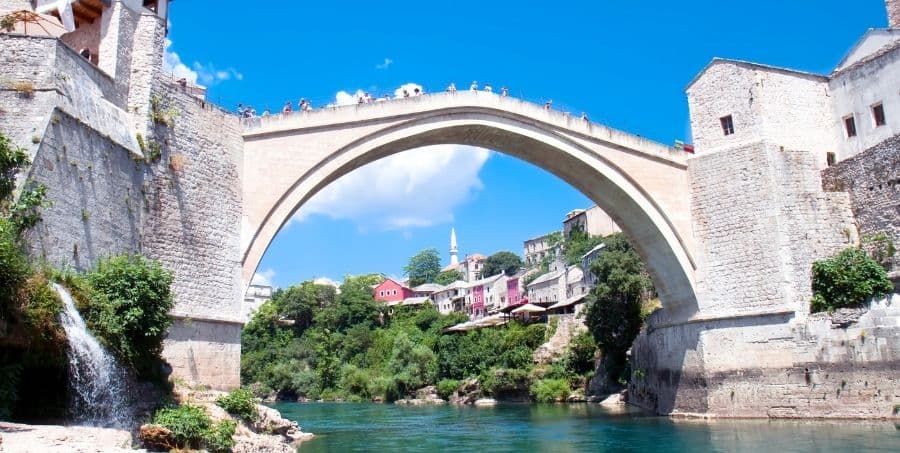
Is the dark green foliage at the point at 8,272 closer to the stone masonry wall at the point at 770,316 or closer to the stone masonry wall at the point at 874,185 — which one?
the stone masonry wall at the point at 770,316

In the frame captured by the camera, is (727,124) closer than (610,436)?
No

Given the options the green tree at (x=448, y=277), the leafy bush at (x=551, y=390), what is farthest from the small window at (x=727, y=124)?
the green tree at (x=448, y=277)

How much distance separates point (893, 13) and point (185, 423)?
2050 cm

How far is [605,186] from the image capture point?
18.5 meters

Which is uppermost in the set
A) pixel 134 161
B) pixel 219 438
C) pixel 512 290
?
pixel 512 290

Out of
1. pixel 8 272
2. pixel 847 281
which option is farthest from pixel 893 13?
pixel 8 272

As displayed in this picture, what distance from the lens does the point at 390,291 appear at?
219 ft

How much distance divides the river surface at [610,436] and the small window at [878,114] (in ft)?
23.0

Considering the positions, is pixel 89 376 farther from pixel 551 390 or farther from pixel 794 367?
pixel 551 390

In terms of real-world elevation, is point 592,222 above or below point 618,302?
above

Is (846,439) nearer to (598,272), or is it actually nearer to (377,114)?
(377,114)

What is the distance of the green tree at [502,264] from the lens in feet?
241

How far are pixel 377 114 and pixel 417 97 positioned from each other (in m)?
1.10

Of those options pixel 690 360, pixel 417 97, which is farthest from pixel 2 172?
pixel 690 360
